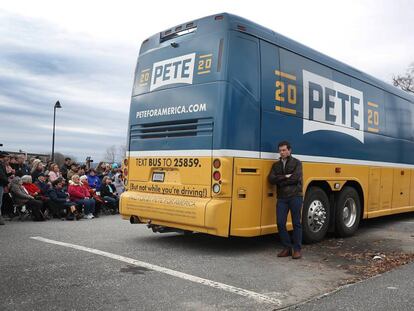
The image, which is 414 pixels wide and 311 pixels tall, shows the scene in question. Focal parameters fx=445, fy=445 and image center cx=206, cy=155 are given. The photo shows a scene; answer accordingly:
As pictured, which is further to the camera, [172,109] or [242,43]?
[172,109]

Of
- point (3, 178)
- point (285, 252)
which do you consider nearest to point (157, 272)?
point (285, 252)

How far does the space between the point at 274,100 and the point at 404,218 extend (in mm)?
7656

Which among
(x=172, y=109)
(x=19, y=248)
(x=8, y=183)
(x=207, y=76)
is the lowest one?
(x=19, y=248)

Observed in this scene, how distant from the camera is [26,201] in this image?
10.8 m

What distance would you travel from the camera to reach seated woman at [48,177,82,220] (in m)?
11.3

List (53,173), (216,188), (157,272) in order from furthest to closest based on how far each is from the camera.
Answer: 1. (53,173)
2. (216,188)
3. (157,272)

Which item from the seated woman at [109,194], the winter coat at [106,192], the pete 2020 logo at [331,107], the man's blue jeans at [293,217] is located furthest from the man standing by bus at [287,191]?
the winter coat at [106,192]

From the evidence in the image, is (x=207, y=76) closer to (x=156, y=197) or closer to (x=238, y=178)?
(x=238, y=178)

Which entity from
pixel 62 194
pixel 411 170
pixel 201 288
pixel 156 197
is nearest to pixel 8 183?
pixel 62 194

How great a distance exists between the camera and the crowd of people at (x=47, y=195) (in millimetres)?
10859

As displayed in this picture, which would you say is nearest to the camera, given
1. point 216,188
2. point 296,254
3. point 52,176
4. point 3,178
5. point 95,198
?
point 216,188

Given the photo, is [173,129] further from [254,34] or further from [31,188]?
[31,188]

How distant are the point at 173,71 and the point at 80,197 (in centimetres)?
586

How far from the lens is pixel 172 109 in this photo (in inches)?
286
